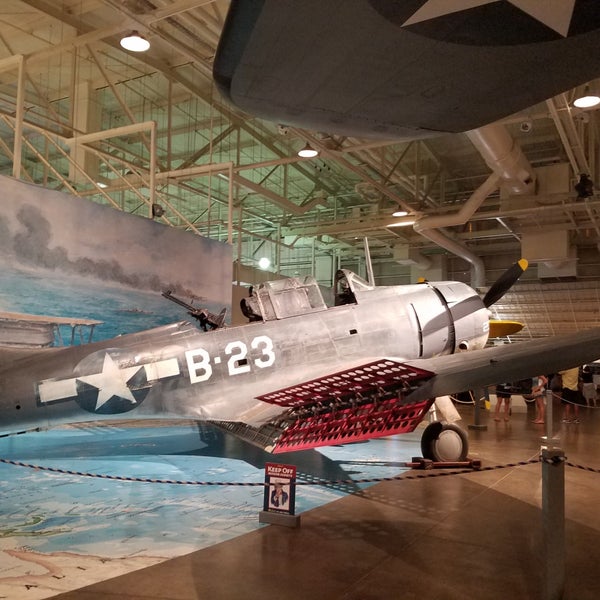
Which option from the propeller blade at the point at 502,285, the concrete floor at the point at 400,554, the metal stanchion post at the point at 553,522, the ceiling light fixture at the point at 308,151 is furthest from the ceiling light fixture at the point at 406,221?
the metal stanchion post at the point at 553,522

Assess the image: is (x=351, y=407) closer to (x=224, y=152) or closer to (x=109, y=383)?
(x=109, y=383)

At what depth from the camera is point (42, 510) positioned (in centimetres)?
472

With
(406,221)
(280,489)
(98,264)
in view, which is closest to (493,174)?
(406,221)

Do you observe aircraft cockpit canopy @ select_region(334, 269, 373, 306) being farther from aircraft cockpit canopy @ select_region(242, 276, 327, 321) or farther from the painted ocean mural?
the painted ocean mural

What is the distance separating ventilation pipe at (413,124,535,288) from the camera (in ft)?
33.3

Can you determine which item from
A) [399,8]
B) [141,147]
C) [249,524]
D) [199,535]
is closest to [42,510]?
[199,535]

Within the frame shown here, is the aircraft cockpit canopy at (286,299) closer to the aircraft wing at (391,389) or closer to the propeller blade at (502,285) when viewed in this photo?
the aircraft wing at (391,389)

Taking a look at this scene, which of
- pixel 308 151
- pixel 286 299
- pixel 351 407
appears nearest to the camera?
pixel 351 407

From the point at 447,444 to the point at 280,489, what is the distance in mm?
3139

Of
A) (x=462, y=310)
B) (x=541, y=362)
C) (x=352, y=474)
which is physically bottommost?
(x=352, y=474)

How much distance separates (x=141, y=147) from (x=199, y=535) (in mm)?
14156

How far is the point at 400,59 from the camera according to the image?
1.85m

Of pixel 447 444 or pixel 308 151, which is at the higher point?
pixel 308 151

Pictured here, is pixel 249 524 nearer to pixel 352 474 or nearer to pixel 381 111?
pixel 352 474
